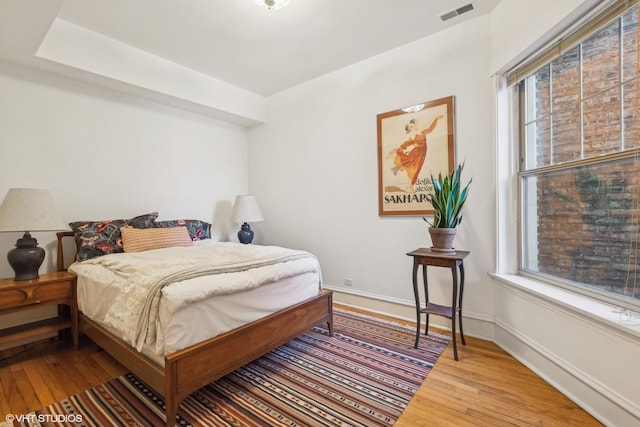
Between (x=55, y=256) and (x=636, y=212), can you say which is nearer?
(x=636, y=212)

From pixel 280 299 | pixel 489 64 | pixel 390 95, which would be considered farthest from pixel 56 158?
pixel 489 64

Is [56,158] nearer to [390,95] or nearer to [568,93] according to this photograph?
[390,95]

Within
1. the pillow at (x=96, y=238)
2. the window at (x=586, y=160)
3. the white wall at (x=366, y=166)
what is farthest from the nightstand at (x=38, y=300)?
the window at (x=586, y=160)

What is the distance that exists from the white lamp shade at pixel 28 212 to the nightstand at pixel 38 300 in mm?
432

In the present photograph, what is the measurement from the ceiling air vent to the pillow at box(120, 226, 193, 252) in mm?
3285

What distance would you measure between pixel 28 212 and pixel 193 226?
1484mm

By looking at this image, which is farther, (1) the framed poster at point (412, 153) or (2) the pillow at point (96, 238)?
(1) the framed poster at point (412, 153)

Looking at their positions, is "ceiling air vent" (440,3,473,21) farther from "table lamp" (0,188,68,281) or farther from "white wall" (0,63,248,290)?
"table lamp" (0,188,68,281)

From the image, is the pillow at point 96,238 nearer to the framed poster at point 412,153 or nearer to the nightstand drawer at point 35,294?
the nightstand drawer at point 35,294

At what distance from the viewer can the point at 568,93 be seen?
75.8 inches

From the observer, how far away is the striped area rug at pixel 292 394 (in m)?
1.59

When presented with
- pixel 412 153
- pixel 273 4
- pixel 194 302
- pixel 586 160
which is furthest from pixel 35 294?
pixel 586 160

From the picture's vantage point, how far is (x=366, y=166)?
10.6 feet

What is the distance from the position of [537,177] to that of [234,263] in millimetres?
2397
